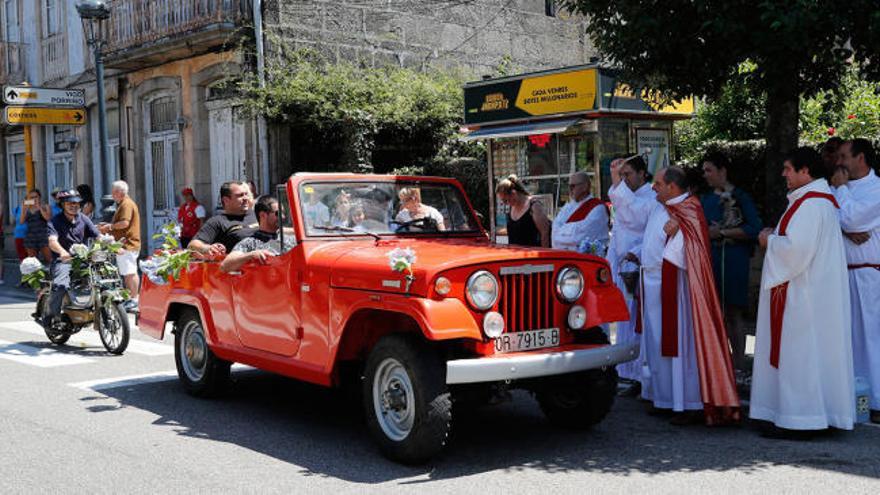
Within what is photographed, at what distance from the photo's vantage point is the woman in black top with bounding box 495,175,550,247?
30.0 feet

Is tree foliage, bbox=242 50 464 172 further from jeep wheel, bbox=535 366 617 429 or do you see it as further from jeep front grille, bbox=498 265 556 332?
jeep front grille, bbox=498 265 556 332

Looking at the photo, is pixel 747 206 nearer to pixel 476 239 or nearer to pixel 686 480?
pixel 476 239

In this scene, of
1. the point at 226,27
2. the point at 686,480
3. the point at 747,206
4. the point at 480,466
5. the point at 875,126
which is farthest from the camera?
the point at 226,27

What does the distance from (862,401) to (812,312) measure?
2.70ft

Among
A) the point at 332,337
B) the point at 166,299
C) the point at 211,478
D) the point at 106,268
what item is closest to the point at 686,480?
the point at 332,337

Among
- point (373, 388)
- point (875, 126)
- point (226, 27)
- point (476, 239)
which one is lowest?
point (373, 388)

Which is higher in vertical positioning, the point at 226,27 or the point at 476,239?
the point at 226,27

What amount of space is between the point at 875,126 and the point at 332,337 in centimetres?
1168

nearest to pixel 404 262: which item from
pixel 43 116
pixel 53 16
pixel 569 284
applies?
pixel 569 284

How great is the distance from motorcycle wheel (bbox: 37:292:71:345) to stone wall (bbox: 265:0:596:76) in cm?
882

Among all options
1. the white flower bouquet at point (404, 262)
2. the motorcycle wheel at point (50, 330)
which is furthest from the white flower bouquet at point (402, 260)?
the motorcycle wheel at point (50, 330)

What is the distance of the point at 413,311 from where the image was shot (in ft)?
17.9

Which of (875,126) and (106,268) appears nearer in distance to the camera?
(106,268)

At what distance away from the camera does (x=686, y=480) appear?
5387 millimetres
